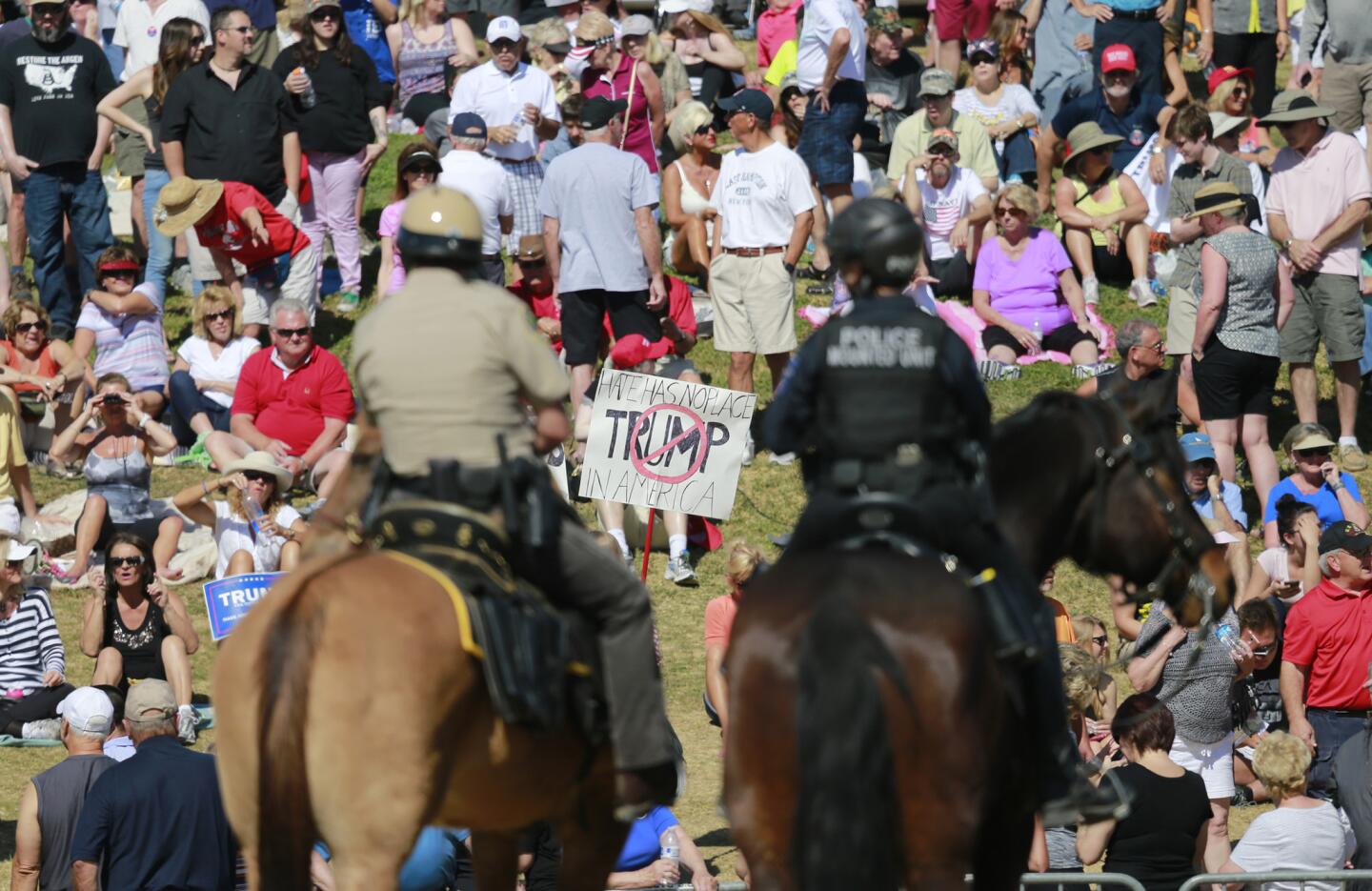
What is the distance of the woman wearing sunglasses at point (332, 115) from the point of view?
19.0m

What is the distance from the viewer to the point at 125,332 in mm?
17609

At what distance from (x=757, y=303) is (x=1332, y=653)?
578 cm

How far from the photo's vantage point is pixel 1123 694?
14.8 meters

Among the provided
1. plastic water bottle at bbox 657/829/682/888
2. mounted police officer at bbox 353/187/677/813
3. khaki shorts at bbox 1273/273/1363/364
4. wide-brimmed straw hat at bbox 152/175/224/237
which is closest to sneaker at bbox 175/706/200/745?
plastic water bottle at bbox 657/829/682/888

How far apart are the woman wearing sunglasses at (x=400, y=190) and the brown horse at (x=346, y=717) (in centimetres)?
1045

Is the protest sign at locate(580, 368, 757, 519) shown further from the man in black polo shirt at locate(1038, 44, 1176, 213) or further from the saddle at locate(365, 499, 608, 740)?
the man in black polo shirt at locate(1038, 44, 1176, 213)

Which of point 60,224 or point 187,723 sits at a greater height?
point 60,224

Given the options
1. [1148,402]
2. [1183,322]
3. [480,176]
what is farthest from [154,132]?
[1148,402]

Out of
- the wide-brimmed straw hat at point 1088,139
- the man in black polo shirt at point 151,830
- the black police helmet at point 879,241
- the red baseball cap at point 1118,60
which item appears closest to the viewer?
the black police helmet at point 879,241

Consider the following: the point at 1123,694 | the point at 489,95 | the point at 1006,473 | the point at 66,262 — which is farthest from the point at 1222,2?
the point at 1006,473

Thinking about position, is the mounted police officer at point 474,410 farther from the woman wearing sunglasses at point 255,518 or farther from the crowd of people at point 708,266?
the woman wearing sunglasses at point 255,518

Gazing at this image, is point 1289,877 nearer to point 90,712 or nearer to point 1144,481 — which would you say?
point 1144,481

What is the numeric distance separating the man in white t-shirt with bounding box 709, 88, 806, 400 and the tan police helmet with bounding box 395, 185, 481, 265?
→ 29.9ft

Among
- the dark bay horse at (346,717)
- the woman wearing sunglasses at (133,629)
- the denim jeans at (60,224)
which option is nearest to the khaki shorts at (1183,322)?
the woman wearing sunglasses at (133,629)
